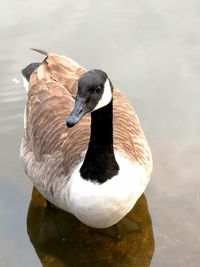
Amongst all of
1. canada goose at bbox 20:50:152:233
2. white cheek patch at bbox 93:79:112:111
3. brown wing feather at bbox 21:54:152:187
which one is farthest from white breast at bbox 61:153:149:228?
white cheek patch at bbox 93:79:112:111

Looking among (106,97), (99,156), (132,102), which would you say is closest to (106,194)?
(99,156)

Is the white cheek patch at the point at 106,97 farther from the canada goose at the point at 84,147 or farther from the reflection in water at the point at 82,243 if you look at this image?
the reflection in water at the point at 82,243

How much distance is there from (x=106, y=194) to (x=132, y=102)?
139 centimetres

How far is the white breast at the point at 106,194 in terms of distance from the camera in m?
2.74

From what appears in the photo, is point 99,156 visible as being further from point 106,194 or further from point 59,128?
point 59,128

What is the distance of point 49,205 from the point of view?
134 inches

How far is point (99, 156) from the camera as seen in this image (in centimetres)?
274

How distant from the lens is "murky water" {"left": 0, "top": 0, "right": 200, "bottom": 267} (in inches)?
122

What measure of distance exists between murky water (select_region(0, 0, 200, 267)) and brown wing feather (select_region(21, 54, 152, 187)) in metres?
0.33

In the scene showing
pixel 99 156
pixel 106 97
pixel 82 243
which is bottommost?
pixel 82 243

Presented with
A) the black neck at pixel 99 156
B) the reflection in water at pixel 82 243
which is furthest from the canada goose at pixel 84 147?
the reflection in water at pixel 82 243

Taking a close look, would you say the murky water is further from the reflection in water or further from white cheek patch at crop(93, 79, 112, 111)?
white cheek patch at crop(93, 79, 112, 111)

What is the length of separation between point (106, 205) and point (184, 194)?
2.34 feet

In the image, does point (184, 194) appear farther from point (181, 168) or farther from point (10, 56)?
point (10, 56)
